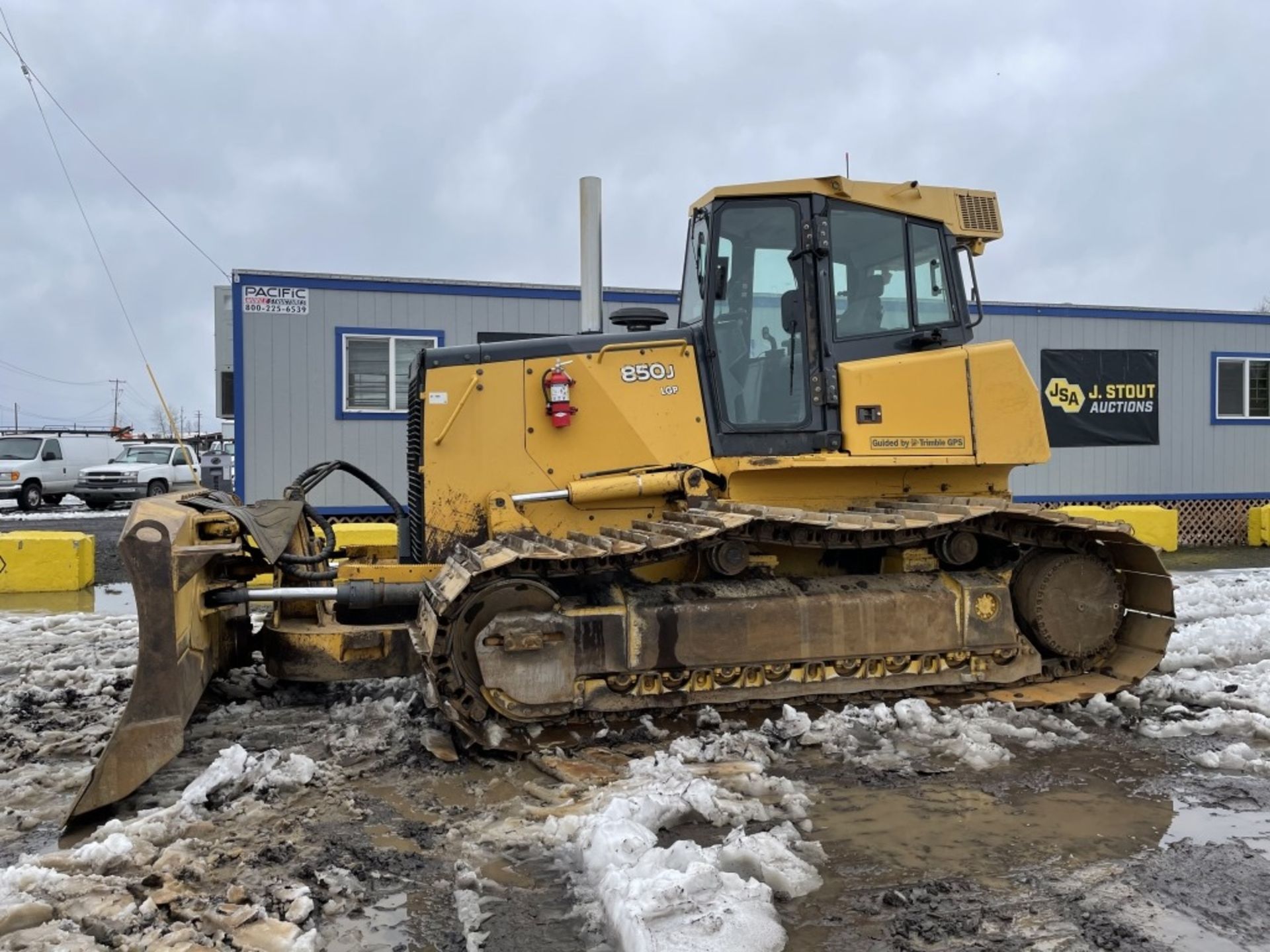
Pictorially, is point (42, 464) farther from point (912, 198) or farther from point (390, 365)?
point (912, 198)

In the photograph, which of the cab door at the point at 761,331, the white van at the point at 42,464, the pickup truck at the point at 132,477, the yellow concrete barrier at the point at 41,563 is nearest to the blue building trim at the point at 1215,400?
the cab door at the point at 761,331

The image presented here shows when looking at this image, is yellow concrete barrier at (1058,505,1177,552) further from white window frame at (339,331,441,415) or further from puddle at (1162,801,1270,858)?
puddle at (1162,801,1270,858)

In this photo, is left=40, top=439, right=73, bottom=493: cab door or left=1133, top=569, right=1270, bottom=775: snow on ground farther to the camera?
left=40, top=439, right=73, bottom=493: cab door

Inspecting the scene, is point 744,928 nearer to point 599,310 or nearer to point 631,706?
point 631,706

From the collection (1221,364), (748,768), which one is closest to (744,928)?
(748,768)

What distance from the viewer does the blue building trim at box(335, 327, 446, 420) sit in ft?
42.4

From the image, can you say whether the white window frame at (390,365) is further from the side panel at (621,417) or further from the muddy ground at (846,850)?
the muddy ground at (846,850)

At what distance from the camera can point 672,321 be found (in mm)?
13016

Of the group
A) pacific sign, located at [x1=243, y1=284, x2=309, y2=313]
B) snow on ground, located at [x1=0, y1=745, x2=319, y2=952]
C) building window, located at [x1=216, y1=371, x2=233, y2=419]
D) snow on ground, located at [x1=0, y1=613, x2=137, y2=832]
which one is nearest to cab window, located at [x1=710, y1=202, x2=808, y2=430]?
snow on ground, located at [x1=0, y1=745, x2=319, y2=952]

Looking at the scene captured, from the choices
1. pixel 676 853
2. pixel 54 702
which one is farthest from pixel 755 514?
pixel 54 702

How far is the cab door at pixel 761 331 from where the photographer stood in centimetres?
597

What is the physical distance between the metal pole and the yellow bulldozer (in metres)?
1.13

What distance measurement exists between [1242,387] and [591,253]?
13.6 meters

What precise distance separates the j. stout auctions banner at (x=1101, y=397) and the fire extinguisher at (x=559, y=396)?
1139 centimetres
